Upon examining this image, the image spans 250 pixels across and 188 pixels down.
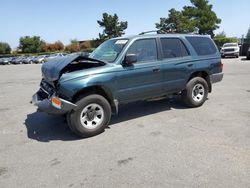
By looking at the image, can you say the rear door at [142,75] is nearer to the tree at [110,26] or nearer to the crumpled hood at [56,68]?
the crumpled hood at [56,68]

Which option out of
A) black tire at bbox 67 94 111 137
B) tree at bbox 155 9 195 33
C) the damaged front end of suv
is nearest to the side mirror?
the damaged front end of suv

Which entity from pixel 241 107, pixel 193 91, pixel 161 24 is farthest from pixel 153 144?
pixel 161 24

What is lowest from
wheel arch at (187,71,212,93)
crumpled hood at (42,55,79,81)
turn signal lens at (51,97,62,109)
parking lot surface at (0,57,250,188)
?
parking lot surface at (0,57,250,188)

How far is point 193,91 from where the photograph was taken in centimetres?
678

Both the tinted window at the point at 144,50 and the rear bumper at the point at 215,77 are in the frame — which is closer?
the tinted window at the point at 144,50

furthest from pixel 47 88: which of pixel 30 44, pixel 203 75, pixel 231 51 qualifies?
pixel 30 44

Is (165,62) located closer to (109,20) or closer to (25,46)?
(109,20)

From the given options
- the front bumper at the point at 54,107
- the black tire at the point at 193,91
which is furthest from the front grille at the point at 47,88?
the black tire at the point at 193,91

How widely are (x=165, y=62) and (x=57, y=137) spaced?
281 centimetres

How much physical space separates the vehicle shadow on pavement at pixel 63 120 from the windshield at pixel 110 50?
4.61 feet

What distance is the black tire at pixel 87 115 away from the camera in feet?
16.0

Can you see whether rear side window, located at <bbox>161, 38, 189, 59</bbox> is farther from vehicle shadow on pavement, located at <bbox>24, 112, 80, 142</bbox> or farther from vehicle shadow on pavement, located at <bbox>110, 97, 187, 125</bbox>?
vehicle shadow on pavement, located at <bbox>24, 112, 80, 142</bbox>

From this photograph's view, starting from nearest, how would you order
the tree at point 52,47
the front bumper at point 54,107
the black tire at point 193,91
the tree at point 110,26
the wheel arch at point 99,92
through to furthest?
the front bumper at point 54,107 → the wheel arch at point 99,92 → the black tire at point 193,91 → the tree at point 110,26 → the tree at point 52,47

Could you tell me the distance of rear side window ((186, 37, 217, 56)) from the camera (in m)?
6.82
